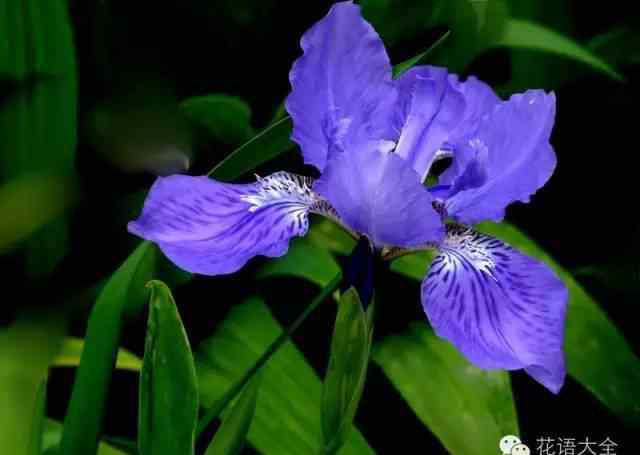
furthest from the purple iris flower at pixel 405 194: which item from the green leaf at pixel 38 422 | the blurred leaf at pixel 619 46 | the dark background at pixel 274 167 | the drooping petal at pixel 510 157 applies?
the blurred leaf at pixel 619 46

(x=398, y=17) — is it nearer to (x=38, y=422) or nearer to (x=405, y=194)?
(x=405, y=194)

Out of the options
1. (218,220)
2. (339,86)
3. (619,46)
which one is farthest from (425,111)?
(619,46)

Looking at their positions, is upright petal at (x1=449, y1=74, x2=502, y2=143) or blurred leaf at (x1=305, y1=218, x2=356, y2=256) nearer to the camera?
upright petal at (x1=449, y1=74, x2=502, y2=143)

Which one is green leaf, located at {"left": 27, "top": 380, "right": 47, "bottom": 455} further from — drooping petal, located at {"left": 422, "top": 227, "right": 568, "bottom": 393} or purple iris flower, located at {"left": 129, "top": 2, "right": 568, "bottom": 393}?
drooping petal, located at {"left": 422, "top": 227, "right": 568, "bottom": 393}

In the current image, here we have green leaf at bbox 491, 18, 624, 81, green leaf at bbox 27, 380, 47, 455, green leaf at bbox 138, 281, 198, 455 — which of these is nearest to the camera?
green leaf at bbox 138, 281, 198, 455

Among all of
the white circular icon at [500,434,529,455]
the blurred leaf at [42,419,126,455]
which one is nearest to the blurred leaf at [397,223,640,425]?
the white circular icon at [500,434,529,455]

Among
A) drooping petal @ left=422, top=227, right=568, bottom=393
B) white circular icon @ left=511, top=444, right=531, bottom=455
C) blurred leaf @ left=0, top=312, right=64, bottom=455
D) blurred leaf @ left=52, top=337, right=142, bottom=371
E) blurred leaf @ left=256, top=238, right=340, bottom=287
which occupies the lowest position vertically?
white circular icon @ left=511, top=444, right=531, bottom=455
